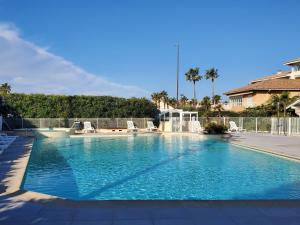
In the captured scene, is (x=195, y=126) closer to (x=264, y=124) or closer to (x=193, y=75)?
(x=264, y=124)

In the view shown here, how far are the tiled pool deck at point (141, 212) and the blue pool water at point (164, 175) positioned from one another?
280 cm

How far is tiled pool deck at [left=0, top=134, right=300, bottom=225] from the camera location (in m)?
4.95

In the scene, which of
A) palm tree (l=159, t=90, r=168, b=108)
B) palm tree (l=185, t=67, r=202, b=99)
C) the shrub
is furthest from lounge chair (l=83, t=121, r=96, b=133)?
palm tree (l=159, t=90, r=168, b=108)

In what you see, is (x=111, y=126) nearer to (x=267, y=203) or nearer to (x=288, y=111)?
(x=288, y=111)

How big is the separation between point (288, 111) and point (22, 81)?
25.0m

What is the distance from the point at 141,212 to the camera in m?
5.36

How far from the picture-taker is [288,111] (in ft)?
104

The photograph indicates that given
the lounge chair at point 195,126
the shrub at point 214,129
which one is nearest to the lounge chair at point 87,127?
the lounge chair at point 195,126

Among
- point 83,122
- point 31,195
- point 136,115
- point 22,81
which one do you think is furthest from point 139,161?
point 22,81

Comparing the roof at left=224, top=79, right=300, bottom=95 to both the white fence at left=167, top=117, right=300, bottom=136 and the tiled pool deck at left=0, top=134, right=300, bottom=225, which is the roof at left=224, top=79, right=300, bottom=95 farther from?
the tiled pool deck at left=0, top=134, right=300, bottom=225

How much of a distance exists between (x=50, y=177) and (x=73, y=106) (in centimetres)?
2238

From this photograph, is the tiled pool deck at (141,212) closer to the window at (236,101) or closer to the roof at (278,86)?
the roof at (278,86)

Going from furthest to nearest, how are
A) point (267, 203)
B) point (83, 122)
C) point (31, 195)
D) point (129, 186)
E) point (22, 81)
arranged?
point (22, 81), point (83, 122), point (129, 186), point (31, 195), point (267, 203)

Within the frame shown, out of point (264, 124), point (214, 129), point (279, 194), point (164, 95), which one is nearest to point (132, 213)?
point (279, 194)
